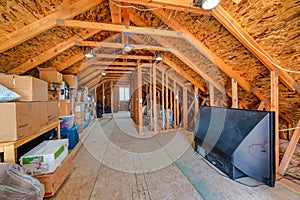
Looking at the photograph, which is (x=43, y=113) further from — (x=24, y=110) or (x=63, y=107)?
(x=63, y=107)

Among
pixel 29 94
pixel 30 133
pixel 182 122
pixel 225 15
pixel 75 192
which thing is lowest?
pixel 75 192

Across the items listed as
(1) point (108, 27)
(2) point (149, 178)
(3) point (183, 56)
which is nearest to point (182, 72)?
(3) point (183, 56)

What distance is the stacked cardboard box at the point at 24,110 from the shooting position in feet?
4.85

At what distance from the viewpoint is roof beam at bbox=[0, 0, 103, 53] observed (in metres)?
2.04

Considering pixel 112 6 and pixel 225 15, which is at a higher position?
pixel 112 6

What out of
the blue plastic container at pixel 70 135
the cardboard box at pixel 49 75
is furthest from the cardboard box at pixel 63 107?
the cardboard box at pixel 49 75

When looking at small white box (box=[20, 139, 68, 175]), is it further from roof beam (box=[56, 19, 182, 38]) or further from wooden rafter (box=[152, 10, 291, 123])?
wooden rafter (box=[152, 10, 291, 123])

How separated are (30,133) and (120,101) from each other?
30.7 feet

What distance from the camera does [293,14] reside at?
4.99 feet

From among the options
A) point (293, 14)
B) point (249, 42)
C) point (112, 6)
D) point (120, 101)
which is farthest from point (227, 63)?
point (120, 101)

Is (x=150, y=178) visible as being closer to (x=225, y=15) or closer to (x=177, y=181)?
(x=177, y=181)

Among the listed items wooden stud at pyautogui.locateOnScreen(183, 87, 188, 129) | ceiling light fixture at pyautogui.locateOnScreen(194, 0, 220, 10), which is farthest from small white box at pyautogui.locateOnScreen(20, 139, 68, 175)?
wooden stud at pyautogui.locateOnScreen(183, 87, 188, 129)

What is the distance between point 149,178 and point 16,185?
1.50 meters

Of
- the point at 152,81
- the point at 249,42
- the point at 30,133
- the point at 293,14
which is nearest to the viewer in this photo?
the point at 293,14
